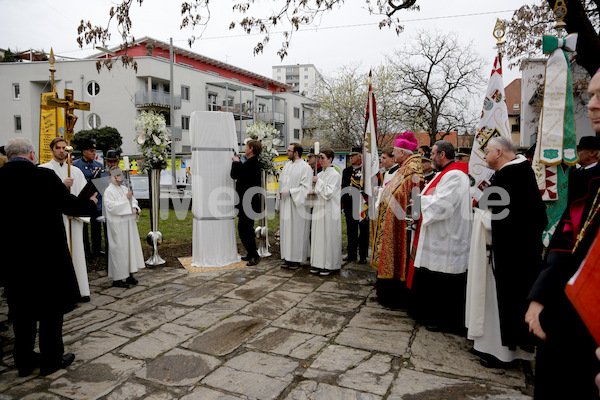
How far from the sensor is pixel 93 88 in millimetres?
33094

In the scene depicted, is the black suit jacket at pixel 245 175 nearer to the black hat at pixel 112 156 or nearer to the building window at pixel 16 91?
the black hat at pixel 112 156

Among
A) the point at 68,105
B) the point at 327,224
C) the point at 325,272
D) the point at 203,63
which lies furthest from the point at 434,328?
the point at 203,63

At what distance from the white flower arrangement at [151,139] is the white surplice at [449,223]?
15.8 feet

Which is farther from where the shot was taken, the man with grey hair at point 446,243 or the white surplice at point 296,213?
the white surplice at point 296,213

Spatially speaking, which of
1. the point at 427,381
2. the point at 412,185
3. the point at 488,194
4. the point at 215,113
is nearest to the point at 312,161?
the point at 215,113

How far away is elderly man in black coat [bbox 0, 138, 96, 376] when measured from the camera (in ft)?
11.1

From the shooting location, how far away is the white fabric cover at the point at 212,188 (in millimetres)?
6996

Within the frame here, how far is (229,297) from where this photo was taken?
5.43 metres

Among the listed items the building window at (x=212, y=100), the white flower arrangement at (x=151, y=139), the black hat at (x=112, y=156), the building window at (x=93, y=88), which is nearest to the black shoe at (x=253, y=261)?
the white flower arrangement at (x=151, y=139)

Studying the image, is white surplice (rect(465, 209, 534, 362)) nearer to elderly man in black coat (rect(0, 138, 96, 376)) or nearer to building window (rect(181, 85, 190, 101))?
elderly man in black coat (rect(0, 138, 96, 376))

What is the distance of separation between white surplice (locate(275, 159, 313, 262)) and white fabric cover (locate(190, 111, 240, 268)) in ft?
3.26

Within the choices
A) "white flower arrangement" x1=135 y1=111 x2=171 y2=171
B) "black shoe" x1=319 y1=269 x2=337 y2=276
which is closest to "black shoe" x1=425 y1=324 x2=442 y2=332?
"black shoe" x1=319 y1=269 x2=337 y2=276

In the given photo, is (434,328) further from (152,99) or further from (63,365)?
(152,99)

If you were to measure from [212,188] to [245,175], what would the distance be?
631 millimetres
